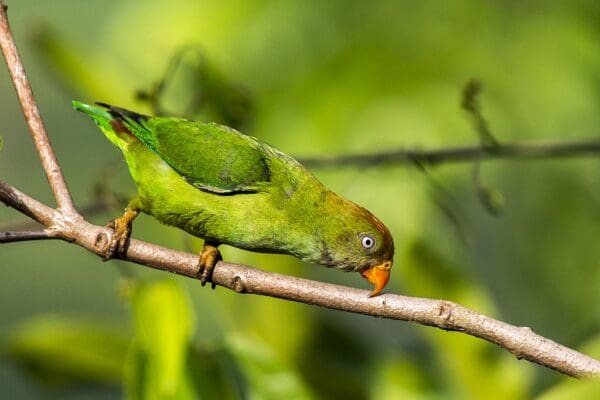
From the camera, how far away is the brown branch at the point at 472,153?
2.53 meters

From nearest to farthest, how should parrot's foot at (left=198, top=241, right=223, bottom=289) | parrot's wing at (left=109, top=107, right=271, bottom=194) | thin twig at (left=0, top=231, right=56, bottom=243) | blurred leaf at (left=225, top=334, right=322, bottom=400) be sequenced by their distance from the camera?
thin twig at (left=0, top=231, right=56, bottom=243)
parrot's foot at (left=198, top=241, right=223, bottom=289)
blurred leaf at (left=225, top=334, right=322, bottom=400)
parrot's wing at (left=109, top=107, right=271, bottom=194)

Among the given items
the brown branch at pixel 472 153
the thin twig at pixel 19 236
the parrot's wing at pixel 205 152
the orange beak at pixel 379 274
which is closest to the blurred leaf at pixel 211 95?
the parrot's wing at pixel 205 152

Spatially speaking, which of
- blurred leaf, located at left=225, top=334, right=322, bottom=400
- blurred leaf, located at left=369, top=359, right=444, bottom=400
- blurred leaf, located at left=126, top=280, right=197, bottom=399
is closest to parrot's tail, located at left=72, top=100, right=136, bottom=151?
blurred leaf, located at left=126, top=280, right=197, bottom=399

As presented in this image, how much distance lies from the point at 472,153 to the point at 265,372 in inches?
34.8

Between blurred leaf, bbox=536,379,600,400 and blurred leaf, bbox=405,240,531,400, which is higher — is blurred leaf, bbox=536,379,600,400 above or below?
below

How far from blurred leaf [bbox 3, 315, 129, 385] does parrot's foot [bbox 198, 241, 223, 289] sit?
1.27ft

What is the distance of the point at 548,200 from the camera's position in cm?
313

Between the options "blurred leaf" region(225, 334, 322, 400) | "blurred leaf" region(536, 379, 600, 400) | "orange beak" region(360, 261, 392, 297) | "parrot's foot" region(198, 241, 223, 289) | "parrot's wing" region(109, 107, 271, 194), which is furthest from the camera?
"parrot's wing" region(109, 107, 271, 194)

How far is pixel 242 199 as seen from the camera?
2.50 metres

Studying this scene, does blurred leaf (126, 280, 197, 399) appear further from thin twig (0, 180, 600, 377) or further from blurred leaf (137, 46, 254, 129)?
blurred leaf (137, 46, 254, 129)

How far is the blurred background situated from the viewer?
7.93ft

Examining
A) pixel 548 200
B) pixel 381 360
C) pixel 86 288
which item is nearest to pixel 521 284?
pixel 548 200

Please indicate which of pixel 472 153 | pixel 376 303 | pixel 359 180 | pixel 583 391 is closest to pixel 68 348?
pixel 376 303

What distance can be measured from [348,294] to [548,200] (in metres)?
1.42
